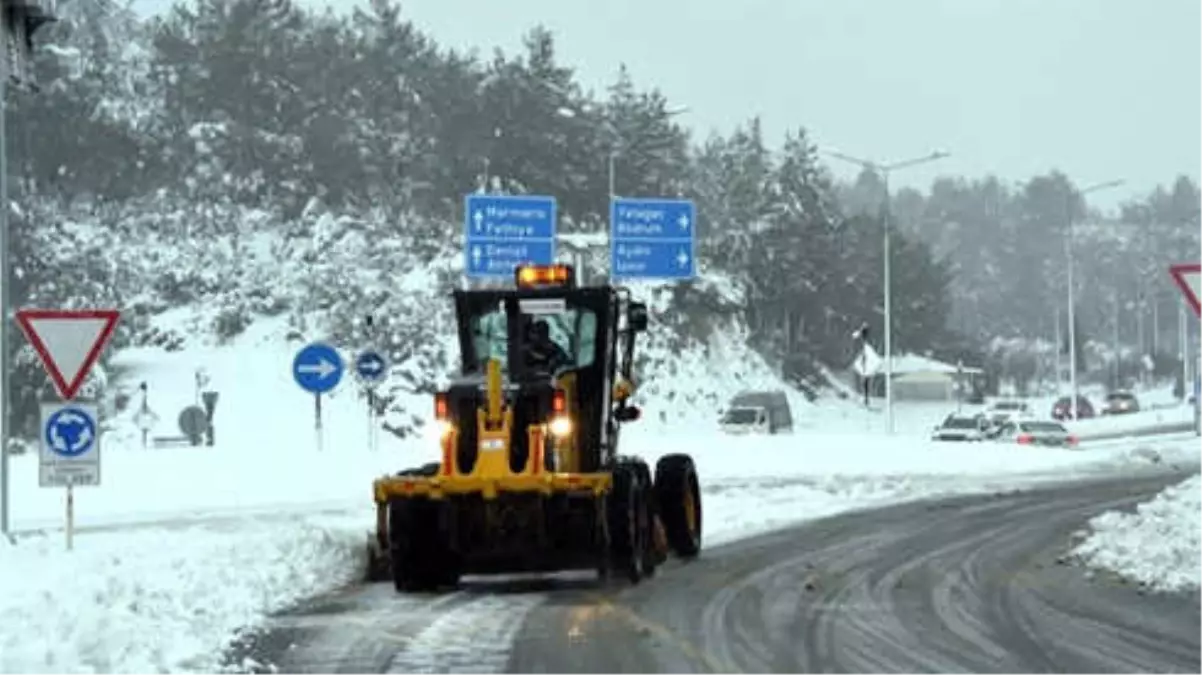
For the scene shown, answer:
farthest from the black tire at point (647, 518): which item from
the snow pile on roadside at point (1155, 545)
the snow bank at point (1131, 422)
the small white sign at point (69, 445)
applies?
the snow bank at point (1131, 422)

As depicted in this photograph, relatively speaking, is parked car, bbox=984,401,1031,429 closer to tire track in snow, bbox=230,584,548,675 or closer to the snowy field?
the snowy field

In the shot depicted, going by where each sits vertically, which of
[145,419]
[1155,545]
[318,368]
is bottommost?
[1155,545]

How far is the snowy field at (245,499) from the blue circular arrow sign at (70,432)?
996mm

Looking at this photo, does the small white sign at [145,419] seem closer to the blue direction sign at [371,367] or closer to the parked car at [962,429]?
the blue direction sign at [371,367]

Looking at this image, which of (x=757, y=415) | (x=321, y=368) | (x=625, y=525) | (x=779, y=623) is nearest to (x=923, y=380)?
(x=757, y=415)

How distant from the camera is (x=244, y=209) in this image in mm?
76062

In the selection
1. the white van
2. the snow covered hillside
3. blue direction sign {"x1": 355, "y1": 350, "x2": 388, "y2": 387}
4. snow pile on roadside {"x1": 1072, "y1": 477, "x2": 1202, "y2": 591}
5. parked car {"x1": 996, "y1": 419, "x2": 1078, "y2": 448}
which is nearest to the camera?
snow pile on roadside {"x1": 1072, "y1": 477, "x2": 1202, "y2": 591}

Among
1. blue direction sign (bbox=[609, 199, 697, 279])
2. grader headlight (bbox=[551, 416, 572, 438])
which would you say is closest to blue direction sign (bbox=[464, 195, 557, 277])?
blue direction sign (bbox=[609, 199, 697, 279])

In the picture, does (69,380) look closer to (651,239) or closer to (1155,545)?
(1155,545)

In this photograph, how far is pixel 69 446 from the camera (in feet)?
56.2

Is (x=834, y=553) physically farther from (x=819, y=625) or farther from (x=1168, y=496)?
(x=819, y=625)

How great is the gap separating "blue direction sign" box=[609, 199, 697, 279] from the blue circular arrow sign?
2346cm

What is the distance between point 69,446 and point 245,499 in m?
14.7

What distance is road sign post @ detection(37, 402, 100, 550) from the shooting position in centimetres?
1703
